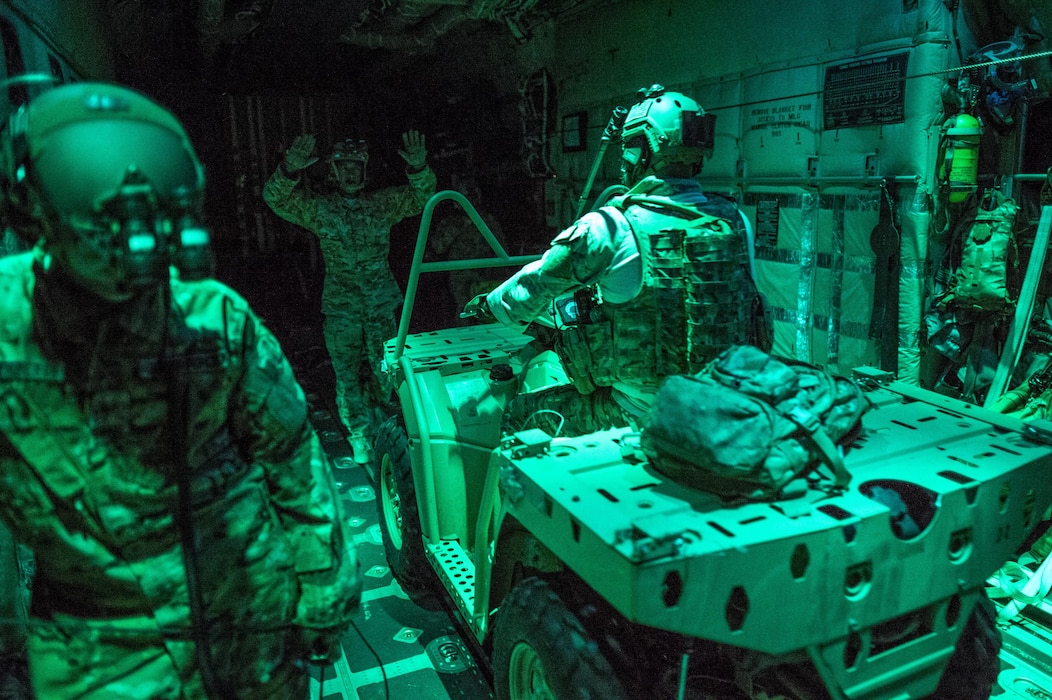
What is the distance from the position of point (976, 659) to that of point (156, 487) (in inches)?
89.4

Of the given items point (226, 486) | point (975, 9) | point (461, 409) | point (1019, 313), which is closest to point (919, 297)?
point (1019, 313)

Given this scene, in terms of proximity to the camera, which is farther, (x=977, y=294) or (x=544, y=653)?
(x=977, y=294)

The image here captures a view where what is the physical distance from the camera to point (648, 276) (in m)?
2.59

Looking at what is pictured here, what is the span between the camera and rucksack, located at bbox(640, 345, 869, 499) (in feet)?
5.83

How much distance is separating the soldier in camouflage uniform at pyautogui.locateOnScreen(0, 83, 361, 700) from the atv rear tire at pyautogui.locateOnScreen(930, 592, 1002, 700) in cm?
181

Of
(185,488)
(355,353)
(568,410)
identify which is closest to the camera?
(185,488)

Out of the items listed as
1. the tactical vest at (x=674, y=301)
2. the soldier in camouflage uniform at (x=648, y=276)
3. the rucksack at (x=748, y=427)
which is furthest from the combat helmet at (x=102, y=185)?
the tactical vest at (x=674, y=301)

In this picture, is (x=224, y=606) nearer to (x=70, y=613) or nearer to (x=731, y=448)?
(x=70, y=613)

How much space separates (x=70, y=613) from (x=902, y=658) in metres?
1.91

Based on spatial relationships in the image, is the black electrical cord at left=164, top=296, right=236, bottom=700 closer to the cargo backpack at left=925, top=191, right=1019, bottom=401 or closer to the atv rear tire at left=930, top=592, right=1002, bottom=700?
the atv rear tire at left=930, top=592, right=1002, bottom=700

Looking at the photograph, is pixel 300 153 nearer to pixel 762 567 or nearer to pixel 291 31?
pixel 291 31

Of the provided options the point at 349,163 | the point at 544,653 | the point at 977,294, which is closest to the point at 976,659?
the point at 544,653

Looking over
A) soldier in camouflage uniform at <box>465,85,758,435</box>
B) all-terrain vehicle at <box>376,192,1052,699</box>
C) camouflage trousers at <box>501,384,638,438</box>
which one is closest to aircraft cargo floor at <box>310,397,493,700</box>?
all-terrain vehicle at <box>376,192,1052,699</box>

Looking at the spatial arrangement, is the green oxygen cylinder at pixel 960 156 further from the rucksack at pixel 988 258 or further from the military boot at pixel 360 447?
the military boot at pixel 360 447
